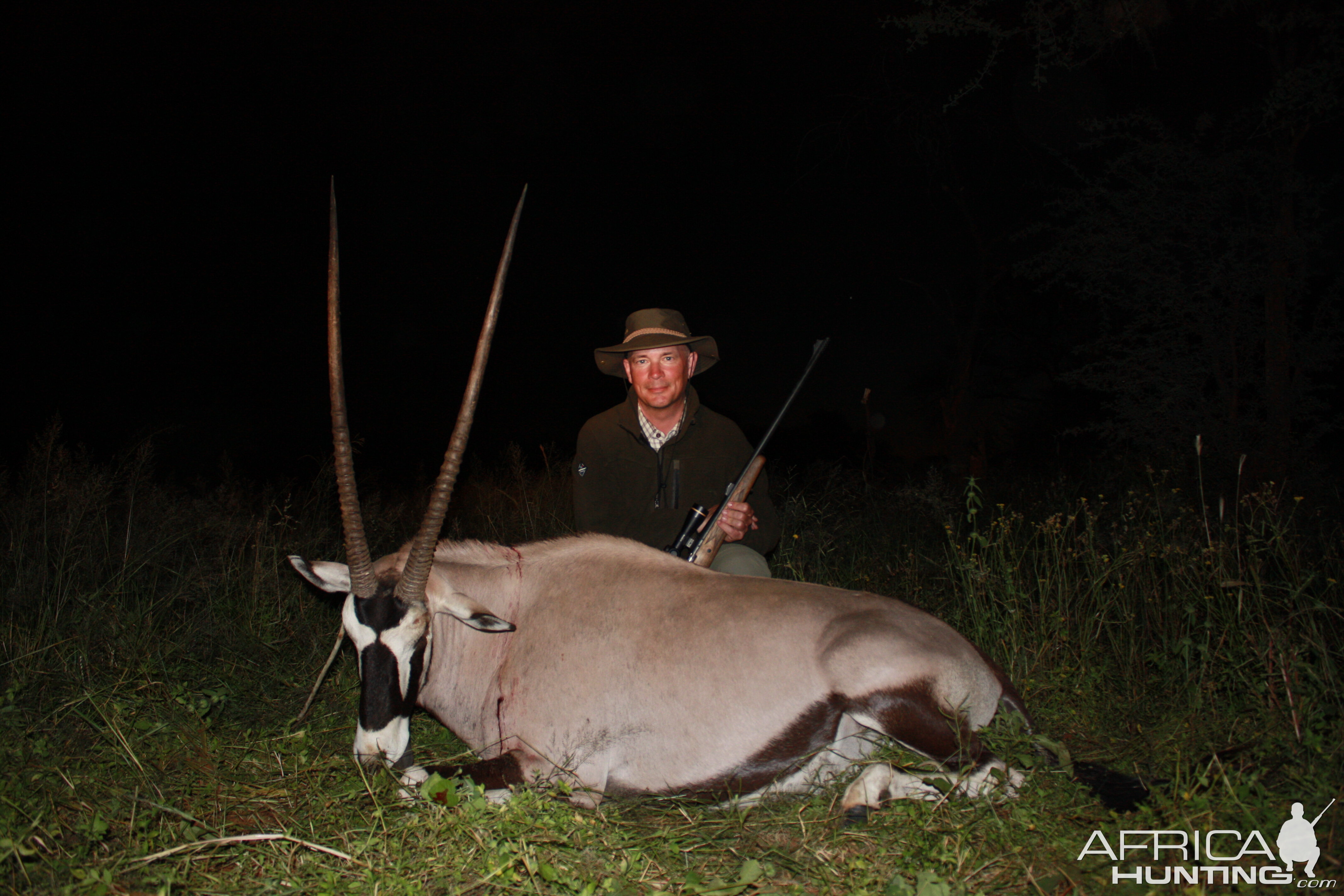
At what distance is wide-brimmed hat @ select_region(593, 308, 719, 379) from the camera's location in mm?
4238

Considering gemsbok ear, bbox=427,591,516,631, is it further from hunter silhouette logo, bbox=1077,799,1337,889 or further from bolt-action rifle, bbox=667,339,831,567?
hunter silhouette logo, bbox=1077,799,1337,889

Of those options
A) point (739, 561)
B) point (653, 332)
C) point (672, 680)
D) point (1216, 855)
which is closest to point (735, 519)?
point (739, 561)

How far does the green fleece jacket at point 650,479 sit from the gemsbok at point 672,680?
4.59ft

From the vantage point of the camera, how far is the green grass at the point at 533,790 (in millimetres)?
2246

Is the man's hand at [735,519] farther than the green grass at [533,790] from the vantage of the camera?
Yes

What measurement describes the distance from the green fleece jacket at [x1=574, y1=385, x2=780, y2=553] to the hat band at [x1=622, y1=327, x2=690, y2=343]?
1.11 ft

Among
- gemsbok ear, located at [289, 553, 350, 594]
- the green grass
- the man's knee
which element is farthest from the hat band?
gemsbok ear, located at [289, 553, 350, 594]

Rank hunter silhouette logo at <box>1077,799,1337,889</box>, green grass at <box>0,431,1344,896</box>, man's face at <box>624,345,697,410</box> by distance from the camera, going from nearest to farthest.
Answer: hunter silhouette logo at <box>1077,799,1337,889</box>, green grass at <box>0,431,1344,896</box>, man's face at <box>624,345,697,410</box>

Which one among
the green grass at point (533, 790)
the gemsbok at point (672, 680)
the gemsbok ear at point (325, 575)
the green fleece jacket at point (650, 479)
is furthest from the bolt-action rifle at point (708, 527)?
the gemsbok ear at point (325, 575)

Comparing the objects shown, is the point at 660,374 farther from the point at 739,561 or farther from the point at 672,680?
the point at 672,680

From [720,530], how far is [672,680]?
54.6 inches

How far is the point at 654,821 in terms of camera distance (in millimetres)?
2615

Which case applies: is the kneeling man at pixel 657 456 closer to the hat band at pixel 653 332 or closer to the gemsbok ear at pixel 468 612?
the hat band at pixel 653 332

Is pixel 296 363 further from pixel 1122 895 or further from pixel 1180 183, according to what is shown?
pixel 1122 895
